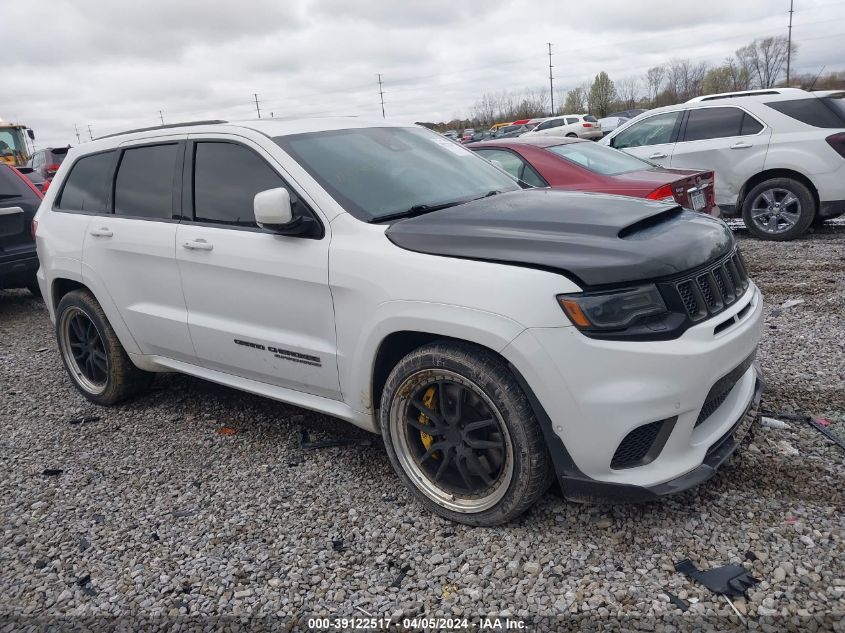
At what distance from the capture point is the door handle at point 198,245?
3643mm

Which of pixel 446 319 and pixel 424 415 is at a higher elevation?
pixel 446 319

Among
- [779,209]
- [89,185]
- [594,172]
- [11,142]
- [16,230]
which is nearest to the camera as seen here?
[89,185]

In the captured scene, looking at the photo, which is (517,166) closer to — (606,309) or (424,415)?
(424,415)

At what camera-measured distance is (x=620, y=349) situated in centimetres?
249

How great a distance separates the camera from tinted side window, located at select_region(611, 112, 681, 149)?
30.4 ft

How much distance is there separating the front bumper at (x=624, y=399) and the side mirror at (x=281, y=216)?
3.98 ft

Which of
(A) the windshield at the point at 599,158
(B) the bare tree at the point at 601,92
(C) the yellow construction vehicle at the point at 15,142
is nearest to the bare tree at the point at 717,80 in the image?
(B) the bare tree at the point at 601,92

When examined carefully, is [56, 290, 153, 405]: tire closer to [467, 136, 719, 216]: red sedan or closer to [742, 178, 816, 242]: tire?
[467, 136, 719, 216]: red sedan

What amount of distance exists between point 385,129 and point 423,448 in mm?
1998

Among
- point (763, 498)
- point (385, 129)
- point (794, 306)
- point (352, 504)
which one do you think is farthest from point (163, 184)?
point (794, 306)

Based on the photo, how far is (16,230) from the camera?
7504mm

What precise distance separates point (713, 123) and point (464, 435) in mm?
7510

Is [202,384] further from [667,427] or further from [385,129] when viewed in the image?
[667,427]

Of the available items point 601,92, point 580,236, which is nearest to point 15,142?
point 580,236
